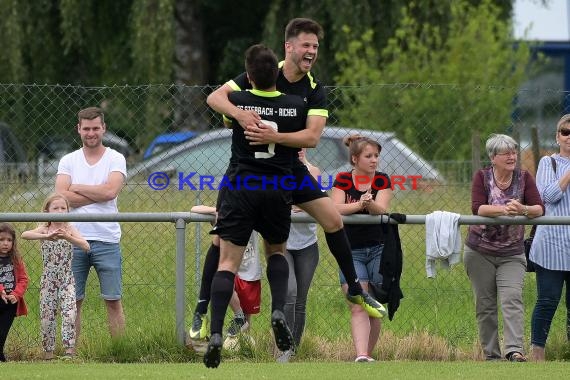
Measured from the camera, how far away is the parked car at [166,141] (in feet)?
40.9

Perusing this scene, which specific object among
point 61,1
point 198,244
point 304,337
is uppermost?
point 61,1

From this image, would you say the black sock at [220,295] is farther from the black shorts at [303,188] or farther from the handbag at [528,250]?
the handbag at [528,250]

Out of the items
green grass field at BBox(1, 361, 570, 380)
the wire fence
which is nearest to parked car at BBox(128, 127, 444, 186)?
the wire fence

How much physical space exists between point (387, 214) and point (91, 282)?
318 cm

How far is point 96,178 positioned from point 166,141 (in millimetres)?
2410

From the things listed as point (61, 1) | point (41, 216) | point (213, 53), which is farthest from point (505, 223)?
point (213, 53)

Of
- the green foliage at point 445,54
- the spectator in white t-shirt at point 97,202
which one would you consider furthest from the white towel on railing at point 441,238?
the green foliage at point 445,54

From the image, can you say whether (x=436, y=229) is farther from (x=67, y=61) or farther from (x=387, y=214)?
(x=67, y=61)

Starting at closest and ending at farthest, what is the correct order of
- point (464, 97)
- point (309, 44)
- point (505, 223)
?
point (309, 44), point (505, 223), point (464, 97)

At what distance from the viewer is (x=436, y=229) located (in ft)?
33.0

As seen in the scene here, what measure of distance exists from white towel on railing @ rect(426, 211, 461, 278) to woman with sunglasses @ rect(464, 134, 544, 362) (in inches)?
8.5

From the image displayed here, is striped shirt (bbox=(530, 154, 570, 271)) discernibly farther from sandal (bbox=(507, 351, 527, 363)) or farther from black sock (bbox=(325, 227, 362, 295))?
black sock (bbox=(325, 227, 362, 295))

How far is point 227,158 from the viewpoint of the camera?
11883 mm

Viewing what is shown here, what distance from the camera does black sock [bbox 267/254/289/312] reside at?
8672 mm
